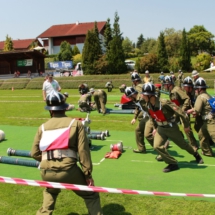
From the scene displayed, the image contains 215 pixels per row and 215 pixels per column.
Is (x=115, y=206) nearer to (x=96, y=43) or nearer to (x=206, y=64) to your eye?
(x=96, y=43)

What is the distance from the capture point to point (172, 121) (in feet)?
24.2

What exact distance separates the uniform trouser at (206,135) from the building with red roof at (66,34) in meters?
68.3

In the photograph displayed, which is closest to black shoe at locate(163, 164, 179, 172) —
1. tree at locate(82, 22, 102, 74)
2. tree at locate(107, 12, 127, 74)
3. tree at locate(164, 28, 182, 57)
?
tree at locate(107, 12, 127, 74)

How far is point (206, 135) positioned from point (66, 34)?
235ft

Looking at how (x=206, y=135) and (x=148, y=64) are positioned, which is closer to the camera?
(x=206, y=135)

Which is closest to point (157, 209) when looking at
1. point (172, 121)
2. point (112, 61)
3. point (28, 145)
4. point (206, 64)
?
point (172, 121)

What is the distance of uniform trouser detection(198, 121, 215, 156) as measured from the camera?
8227mm

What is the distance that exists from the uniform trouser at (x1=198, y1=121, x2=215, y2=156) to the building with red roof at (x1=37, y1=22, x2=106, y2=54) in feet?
224

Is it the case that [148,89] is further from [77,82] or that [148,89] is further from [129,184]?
[77,82]

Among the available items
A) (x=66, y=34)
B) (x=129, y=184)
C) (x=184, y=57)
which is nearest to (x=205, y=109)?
(x=129, y=184)

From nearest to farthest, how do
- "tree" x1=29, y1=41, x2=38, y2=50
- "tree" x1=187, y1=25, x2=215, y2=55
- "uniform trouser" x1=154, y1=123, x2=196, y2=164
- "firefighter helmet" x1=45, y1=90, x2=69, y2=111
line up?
"firefighter helmet" x1=45, y1=90, x2=69, y2=111 < "uniform trouser" x1=154, y1=123, x2=196, y2=164 < "tree" x1=187, y1=25, x2=215, y2=55 < "tree" x1=29, y1=41, x2=38, y2=50

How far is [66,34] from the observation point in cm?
7656

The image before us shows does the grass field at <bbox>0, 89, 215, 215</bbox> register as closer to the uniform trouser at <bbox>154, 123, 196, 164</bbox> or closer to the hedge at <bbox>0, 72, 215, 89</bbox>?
the uniform trouser at <bbox>154, 123, 196, 164</bbox>

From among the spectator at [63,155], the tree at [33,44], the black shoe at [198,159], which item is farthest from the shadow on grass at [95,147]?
the tree at [33,44]
